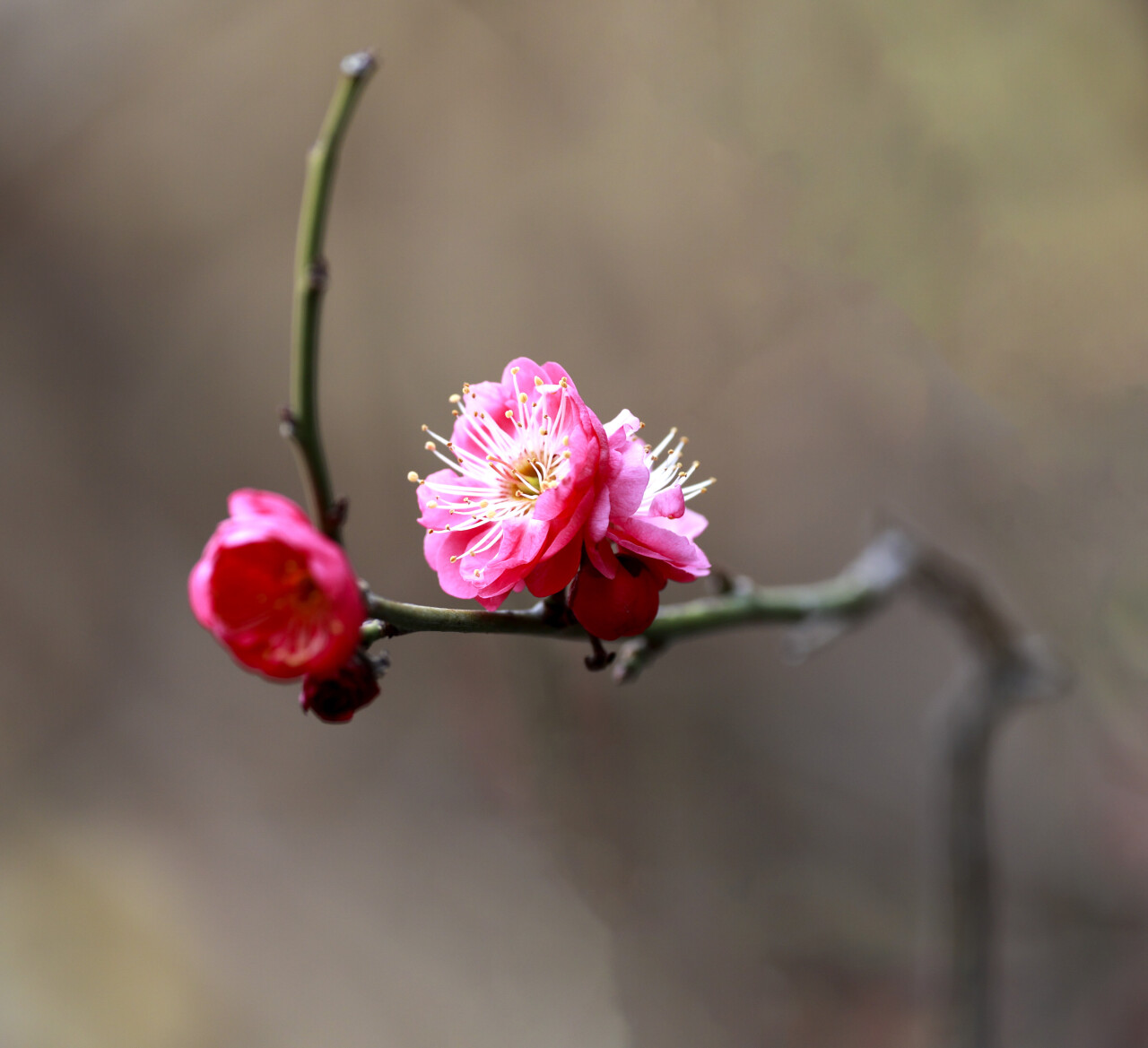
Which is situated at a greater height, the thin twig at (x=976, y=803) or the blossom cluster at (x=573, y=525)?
the thin twig at (x=976, y=803)

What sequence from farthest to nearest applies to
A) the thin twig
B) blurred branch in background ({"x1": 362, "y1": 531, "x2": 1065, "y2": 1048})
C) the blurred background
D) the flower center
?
the blurred background < the thin twig < blurred branch in background ({"x1": 362, "y1": 531, "x2": 1065, "y2": 1048}) < the flower center

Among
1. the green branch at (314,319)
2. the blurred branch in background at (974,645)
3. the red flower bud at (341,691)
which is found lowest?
the red flower bud at (341,691)

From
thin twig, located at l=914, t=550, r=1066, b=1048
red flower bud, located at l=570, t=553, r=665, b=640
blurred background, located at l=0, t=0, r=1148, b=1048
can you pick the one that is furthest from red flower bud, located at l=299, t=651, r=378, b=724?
blurred background, located at l=0, t=0, r=1148, b=1048

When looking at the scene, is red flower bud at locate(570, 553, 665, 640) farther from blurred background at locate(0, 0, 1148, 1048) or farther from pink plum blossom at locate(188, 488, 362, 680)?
blurred background at locate(0, 0, 1148, 1048)

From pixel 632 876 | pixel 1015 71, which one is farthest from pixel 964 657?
pixel 1015 71

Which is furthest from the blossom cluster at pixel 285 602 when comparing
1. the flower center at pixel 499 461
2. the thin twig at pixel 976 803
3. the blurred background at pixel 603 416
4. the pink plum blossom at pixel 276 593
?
the blurred background at pixel 603 416

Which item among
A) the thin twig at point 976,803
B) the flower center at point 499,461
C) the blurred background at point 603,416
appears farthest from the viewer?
the blurred background at point 603,416

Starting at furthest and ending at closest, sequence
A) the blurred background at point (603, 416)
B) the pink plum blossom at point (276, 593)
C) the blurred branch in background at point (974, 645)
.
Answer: the blurred background at point (603, 416) → the blurred branch in background at point (974, 645) → the pink plum blossom at point (276, 593)

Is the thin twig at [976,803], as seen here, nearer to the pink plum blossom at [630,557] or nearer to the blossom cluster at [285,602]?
the pink plum blossom at [630,557]
